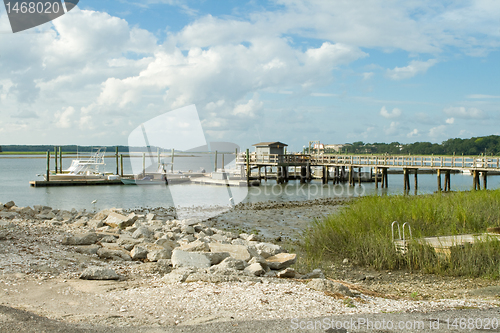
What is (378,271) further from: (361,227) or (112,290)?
(112,290)

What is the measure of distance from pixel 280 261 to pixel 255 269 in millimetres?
1409

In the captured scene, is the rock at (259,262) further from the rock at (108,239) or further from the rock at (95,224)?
the rock at (95,224)

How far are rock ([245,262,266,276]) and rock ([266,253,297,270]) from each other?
70 centimetres

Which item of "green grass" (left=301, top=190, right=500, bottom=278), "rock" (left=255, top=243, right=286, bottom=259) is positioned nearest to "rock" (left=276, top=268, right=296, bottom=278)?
"green grass" (left=301, top=190, right=500, bottom=278)

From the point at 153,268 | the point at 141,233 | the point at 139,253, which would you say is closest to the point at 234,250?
the point at 153,268

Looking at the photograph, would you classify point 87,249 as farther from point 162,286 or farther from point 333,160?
point 333,160

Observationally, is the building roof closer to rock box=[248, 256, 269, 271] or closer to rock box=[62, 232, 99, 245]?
rock box=[62, 232, 99, 245]

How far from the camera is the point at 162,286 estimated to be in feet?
20.3

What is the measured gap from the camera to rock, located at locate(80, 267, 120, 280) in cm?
651

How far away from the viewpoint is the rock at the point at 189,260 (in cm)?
754

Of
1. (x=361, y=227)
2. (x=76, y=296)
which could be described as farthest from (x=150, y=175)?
(x=76, y=296)

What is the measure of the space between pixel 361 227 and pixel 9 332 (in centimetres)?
879

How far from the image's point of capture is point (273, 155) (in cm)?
5212

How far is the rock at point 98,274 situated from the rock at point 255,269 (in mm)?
2351
